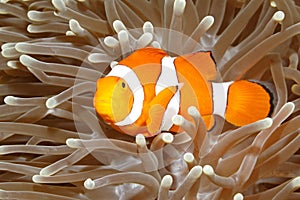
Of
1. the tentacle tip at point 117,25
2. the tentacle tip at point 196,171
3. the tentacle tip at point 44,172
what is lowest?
the tentacle tip at point 44,172

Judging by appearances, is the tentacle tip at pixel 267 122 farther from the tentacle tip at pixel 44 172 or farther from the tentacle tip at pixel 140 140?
the tentacle tip at pixel 44 172

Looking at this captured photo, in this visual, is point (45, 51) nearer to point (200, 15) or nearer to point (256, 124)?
point (200, 15)

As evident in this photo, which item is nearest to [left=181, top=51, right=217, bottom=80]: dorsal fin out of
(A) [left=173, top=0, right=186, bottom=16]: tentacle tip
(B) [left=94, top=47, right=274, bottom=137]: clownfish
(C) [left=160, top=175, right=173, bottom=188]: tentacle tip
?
(B) [left=94, top=47, right=274, bottom=137]: clownfish

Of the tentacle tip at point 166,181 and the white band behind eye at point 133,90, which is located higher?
the white band behind eye at point 133,90

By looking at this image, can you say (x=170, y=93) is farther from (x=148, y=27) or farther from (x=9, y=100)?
(x=9, y=100)

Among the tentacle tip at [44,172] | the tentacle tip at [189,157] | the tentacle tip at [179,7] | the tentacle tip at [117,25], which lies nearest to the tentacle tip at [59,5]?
the tentacle tip at [117,25]

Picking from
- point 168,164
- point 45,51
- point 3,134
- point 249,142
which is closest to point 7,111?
point 3,134

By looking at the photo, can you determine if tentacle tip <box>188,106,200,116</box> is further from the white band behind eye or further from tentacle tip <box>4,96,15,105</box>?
tentacle tip <box>4,96,15,105</box>
